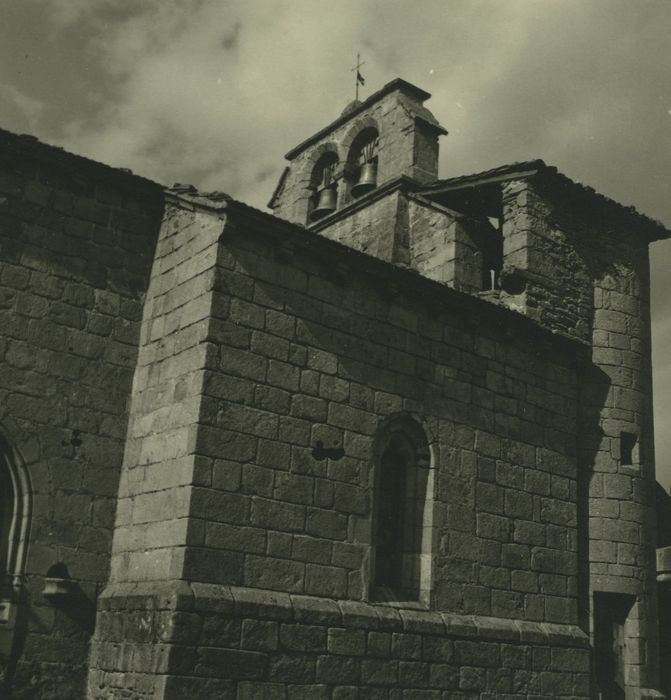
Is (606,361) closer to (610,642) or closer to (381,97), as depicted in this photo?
(610,642)

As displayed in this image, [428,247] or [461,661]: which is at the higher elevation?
[428,247]

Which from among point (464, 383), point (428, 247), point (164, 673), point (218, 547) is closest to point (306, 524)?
point (218, 547)

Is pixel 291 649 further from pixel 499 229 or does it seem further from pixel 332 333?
pixel 499 229

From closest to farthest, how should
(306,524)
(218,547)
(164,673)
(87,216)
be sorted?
(164,673)
(218,547)
(306,524)
(87,216)

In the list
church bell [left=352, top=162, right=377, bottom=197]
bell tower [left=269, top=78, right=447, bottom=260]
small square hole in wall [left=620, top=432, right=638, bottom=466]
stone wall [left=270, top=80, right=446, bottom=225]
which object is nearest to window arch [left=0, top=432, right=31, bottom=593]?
bell tower [left=269, top=78, right=447, bottom=260]

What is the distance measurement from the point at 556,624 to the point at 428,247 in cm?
515

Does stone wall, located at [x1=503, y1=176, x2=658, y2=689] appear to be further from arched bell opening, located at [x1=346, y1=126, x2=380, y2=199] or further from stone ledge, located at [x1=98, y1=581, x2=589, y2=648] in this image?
arched bell opening, located at [x1=346, y1=126, x2=380, y2=199]

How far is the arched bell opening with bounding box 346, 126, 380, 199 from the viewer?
44.5 ft

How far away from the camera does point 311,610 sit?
298 inches

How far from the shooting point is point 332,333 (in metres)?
8.53

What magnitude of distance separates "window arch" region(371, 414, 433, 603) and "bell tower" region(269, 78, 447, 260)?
421 cm

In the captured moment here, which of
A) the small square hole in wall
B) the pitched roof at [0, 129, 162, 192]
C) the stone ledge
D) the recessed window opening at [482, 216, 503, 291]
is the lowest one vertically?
the stone ledge

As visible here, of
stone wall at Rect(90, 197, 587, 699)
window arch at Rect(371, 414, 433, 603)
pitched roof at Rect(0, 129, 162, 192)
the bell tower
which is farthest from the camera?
the bell tower

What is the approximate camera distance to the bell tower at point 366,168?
1298cm
